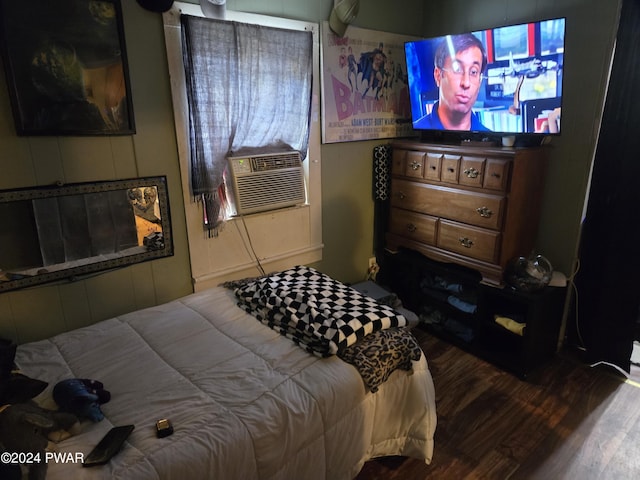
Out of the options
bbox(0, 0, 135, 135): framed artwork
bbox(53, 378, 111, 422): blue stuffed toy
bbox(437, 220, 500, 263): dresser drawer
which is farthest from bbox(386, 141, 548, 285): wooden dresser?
bbox(53, 378, 111, 422): blue stuffed toy

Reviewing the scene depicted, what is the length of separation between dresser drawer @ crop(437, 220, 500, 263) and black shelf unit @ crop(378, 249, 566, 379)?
148mm

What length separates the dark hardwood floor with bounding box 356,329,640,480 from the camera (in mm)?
1838

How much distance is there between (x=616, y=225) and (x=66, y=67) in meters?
2.92

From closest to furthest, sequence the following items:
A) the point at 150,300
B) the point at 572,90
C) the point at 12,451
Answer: the point at 12,451
the point at 150,300
the point at 572,90

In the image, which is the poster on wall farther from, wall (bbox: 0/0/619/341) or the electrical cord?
the electrical cord

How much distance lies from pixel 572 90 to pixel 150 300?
8.76 ft

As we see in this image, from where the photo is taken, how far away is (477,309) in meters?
2.59

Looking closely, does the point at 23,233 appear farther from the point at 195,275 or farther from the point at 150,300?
the point at 195,275

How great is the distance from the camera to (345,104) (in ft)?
9.02

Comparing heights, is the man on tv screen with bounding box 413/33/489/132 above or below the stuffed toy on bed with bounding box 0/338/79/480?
above

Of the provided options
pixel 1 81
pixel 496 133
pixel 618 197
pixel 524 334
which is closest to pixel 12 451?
pixel 1 81

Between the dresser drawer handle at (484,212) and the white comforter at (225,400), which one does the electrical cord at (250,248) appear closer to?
the white comforter at (225,400)

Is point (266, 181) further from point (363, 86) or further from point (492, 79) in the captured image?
point (492, 79)

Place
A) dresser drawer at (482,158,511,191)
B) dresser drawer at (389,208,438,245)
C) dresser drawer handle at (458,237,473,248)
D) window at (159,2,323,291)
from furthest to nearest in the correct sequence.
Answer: dresser drawer at (389,208,438,245) < dresser drawer handle at (458,237,473,248) < dresser drawer at (482,158,511,191) < window at (159,2,323,291)
